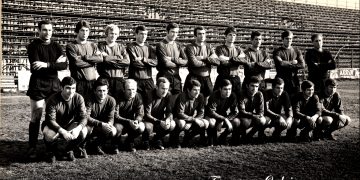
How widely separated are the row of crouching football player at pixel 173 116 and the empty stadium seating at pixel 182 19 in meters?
6.47

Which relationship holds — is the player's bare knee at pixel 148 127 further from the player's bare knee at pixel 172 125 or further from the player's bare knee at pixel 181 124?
the player's bare knee at pixel 181 124

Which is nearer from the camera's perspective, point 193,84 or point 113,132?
point 113,132

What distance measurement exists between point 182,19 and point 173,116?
48.9 feet

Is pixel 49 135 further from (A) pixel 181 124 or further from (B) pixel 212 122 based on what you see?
(B) pixel 212 122

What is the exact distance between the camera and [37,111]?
5324 mm

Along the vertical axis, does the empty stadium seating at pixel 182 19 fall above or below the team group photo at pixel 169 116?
above

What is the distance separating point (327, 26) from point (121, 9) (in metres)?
15.3

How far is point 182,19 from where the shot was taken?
2038 cm

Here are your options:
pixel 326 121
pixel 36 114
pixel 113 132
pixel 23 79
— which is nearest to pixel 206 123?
pixel 113 132

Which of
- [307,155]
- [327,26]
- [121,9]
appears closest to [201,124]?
[307,155]

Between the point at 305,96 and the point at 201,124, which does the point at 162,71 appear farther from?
the point at 305,96

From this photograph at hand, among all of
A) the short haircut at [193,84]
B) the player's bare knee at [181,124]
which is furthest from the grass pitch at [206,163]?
the short haircut at [193,84]

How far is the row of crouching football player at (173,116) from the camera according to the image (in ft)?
16.6

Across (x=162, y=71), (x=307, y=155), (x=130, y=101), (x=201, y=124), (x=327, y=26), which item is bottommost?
(x=307, y=155)
